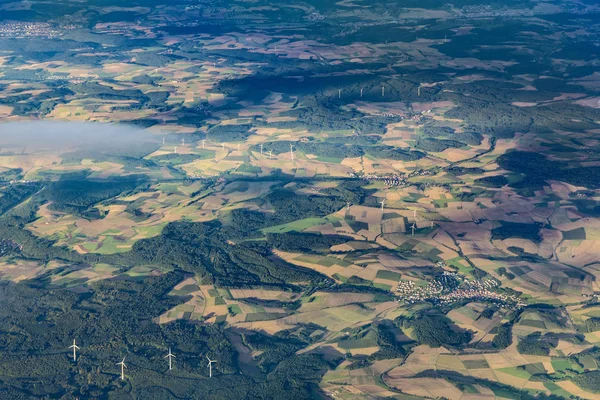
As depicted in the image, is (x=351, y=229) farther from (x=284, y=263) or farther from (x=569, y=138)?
(x=569, y=138)

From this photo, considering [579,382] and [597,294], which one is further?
[597,294]

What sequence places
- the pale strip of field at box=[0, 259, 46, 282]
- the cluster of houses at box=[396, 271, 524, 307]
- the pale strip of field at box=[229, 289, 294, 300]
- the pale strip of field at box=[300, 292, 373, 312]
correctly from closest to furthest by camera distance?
the pale strip of field at box=[300, 292, 373, 312] → the cluster of houses at box=[396, 271, 524, 307] → the pale strip of field at box=[229, 289, 294, 300] → the pale strip of field at box=[0, 259, 46, 282]

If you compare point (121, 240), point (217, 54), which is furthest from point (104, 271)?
point (217, 54)

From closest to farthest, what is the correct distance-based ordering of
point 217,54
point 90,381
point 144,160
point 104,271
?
point 90,381, point 104,271, point 144,160, point 217,54

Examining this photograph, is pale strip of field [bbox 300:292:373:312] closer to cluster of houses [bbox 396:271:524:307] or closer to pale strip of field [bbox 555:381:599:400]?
cluster of houses [bbox 396:271:524:307]

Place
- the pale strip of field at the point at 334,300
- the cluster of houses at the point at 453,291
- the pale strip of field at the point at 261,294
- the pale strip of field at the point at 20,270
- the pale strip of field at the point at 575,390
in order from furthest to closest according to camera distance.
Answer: the pale strip of field at the point at 20,270, the pale strip of field at the point at 261,294, the cluster of houses at the point at 453,291, the pale strip of field at the point at 334,300, the pale strip of field at the point at 575,390

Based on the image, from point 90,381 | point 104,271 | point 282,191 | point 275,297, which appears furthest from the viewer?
point 282,191

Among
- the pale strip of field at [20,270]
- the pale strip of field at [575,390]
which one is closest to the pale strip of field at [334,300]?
the pale strip of field at [575,390]

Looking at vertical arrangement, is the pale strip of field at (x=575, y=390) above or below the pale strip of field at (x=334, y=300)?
above

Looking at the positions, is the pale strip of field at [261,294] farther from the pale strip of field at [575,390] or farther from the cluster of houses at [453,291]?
the pale strip of field at [575,390]

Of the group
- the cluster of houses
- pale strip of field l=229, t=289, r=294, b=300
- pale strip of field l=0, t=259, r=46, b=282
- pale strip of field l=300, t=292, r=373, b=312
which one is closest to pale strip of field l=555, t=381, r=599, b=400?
the cluster of houses

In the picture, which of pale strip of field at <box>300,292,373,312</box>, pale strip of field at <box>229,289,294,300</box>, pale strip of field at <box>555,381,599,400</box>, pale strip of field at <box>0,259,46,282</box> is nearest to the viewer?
pale strip of field at <box>555,381,599,400</box>
